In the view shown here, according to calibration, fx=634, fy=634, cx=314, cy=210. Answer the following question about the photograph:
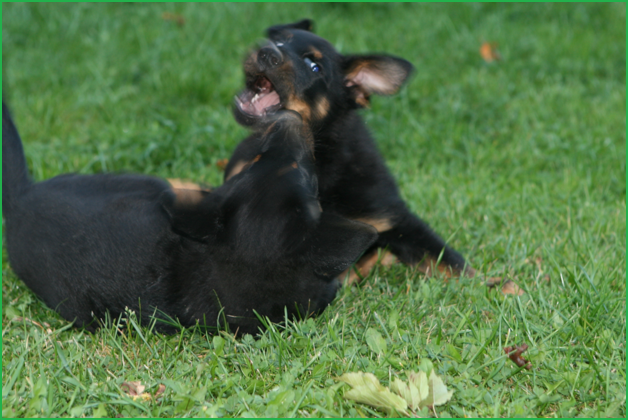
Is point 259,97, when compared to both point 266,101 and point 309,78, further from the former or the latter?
point 309,78

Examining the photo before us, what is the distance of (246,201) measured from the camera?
7.47ft

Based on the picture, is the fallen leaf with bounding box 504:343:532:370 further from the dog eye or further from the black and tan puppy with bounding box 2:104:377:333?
the dog eye

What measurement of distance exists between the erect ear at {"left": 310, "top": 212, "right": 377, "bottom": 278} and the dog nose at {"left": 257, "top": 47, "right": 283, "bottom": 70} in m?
1.08

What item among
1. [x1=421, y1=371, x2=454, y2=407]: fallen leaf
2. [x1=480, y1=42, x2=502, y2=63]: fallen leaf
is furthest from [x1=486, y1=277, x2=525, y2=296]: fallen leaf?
[x1=480, y1=42, x2=502, y2=63]: fallen leaf

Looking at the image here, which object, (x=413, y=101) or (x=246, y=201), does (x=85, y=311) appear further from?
(x=413, y=101)

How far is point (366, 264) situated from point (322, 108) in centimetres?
82

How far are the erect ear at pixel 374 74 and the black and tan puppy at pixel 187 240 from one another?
0.78 meters

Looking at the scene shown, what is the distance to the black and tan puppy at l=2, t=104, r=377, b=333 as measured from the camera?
87.7 inches

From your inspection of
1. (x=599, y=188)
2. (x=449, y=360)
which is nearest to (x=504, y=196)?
(x=599, y=188)

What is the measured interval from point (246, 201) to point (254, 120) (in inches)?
27.6

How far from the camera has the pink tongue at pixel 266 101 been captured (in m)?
3.13

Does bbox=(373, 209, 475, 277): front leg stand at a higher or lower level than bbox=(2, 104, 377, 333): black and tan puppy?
lower

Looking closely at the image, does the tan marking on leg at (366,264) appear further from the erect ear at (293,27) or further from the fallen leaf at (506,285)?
the erect ear at (293,27)

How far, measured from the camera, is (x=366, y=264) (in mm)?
3242
